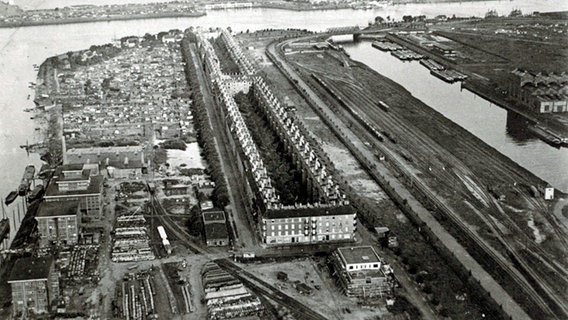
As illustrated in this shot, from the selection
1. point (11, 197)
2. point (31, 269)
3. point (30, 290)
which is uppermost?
point (31, 269)

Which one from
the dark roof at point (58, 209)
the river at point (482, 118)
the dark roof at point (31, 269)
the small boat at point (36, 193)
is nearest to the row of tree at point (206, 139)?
the dark roof at point (58, 209)

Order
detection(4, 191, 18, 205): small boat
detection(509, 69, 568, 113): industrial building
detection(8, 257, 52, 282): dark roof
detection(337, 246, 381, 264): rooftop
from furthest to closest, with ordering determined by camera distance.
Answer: detection(509, 69, 568, 113): industrial building
detection(4, 191, 18, 205): small boat
detection(337, 246, 381, 264): rooftop
detection(8, 257, 52, 282): dark roof

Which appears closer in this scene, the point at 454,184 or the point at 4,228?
the point at 4,228

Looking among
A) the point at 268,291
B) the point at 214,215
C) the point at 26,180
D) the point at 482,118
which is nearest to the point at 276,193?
the point at 214,215

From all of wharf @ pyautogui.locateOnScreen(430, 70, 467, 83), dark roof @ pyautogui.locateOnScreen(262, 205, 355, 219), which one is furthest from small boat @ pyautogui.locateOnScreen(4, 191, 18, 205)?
wharf @ pyautogui.locateOnScreen(430, 70, 467, 83)

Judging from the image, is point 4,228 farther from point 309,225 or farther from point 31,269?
point 309,225

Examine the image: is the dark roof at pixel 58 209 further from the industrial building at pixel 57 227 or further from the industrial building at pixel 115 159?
the industrial building at pixel 115 159

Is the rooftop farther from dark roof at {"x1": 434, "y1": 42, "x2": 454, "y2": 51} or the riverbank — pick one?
the riverbank
